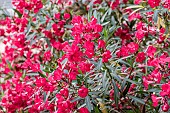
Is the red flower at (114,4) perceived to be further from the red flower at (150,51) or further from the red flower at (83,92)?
the red flower at (83,92)

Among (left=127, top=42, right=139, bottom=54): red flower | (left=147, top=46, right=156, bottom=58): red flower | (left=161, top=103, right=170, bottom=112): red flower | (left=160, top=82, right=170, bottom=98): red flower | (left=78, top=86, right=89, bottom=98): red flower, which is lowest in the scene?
(left=161, top=103, right=170, bottom=112): red flower

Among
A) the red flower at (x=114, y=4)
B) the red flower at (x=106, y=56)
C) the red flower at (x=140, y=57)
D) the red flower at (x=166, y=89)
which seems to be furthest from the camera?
the red flower at (x=114, y=4)

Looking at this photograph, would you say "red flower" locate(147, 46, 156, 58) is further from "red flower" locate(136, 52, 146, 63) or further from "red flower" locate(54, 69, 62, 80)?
"red flower" locate(54, 69, 62, 80)

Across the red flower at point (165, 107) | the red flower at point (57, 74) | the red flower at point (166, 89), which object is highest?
the red flower at point (57, 74)

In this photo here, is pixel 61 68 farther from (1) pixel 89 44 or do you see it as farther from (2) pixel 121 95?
(2) pixel 121 95

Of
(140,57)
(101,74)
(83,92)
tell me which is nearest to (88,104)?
(83,92)

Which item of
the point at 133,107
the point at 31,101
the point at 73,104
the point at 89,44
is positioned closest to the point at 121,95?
the point at 133,107

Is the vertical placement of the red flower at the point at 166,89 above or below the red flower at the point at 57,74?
below

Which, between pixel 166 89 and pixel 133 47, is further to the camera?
pixel 133 47

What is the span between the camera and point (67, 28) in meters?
2.47

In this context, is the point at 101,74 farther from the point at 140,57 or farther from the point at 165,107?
the point at 165,107

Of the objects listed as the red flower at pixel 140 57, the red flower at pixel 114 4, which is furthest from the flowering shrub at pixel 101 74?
the red flower at pixel 114 4

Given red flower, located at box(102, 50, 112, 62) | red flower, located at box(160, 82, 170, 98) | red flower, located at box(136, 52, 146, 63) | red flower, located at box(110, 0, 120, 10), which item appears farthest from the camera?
red flower, located at box(110, 0, 120, 10)

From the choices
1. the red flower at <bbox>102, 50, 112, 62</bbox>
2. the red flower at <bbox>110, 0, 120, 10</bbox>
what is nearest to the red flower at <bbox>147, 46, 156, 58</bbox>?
the red flower at <bbox>102, 50, 112, 62</bbox>
